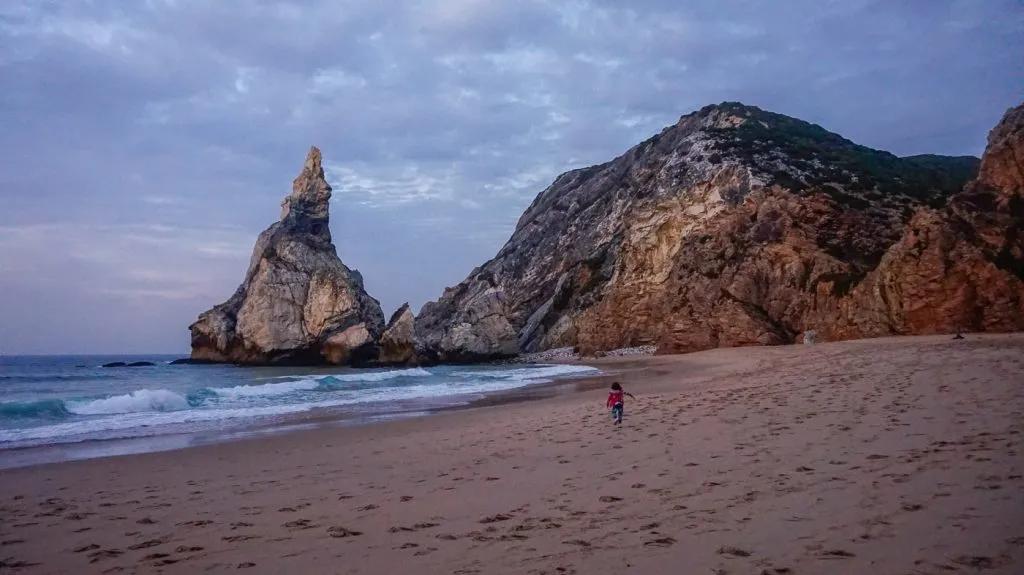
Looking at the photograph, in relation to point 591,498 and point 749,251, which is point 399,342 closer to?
point 749,251

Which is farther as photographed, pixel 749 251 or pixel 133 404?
pixel 749 251

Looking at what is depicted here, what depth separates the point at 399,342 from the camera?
56438 mm

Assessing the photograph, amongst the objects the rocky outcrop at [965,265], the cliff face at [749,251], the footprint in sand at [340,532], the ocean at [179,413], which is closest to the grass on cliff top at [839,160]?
the cliff face at [749,251]

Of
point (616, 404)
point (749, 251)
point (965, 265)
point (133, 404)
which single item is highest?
point (749, 251)

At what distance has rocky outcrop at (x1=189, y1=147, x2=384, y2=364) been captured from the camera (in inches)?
2138

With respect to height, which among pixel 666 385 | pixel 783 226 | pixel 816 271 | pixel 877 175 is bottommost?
pixel 666 385

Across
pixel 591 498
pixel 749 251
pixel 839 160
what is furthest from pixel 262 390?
pixel 839 160

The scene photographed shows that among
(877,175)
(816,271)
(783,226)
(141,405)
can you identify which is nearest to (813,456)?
(141,405)

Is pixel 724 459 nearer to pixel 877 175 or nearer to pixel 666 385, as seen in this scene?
pixel 666 385

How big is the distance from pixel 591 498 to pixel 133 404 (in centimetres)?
1875

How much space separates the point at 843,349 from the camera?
950 inches

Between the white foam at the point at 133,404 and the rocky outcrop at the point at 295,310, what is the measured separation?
113 ft

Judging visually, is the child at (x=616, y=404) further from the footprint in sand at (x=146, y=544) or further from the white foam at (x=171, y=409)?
the white foam at (x=171, y=409)

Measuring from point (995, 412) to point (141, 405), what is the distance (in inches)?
861
